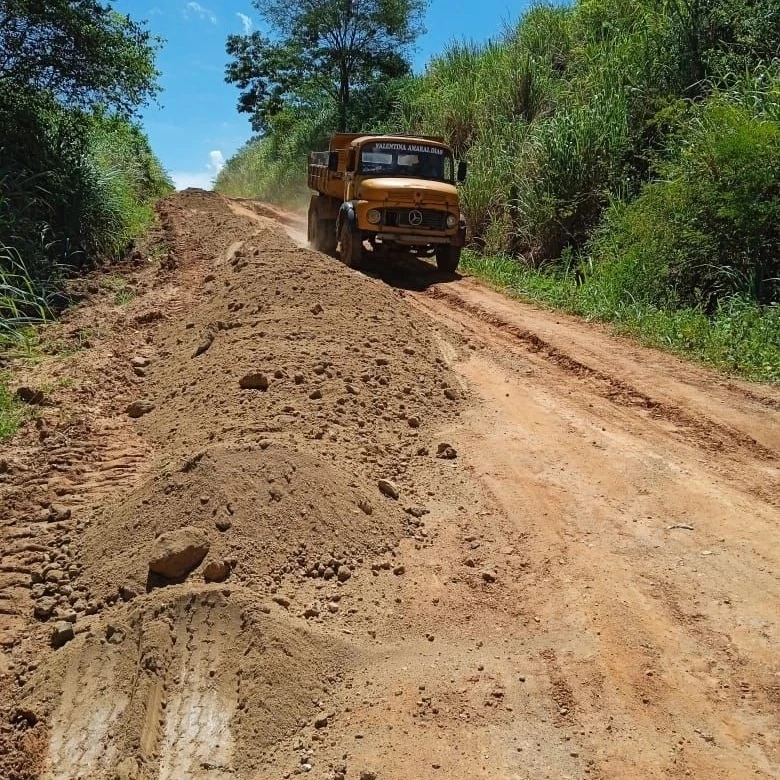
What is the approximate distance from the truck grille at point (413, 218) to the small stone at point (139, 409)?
5574mm

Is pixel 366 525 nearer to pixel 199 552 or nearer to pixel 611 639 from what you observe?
pixel 199 552

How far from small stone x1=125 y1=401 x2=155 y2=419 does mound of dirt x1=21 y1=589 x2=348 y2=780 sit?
2822 mm

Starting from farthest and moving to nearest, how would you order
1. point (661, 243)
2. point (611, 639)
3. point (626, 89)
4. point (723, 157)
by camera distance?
point (626, 89), point (661, 243), point (723, 157), point (611, 639)

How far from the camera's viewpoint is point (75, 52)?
1220cm

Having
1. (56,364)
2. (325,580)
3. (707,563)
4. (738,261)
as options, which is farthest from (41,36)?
(707,563)

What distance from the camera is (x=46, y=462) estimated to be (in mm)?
5262

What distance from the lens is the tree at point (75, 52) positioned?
11.6 metres

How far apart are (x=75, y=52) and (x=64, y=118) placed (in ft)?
3.54

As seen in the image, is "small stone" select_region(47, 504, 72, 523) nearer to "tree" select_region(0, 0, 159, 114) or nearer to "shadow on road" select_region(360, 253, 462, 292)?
"shadow on road" select_region(360, 253, 462, 292)

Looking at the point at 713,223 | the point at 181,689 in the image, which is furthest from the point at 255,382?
the point at 713,223

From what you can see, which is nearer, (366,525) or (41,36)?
(366,525)

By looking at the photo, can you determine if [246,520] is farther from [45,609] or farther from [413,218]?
[413,218]

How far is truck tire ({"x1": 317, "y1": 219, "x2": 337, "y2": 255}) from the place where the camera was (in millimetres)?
13469

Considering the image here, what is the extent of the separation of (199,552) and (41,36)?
11095 millimetres
